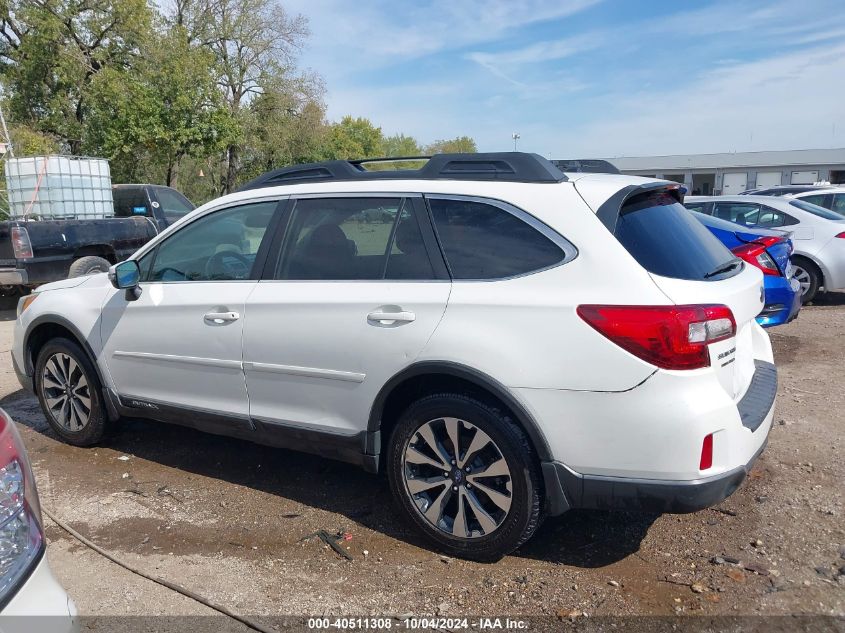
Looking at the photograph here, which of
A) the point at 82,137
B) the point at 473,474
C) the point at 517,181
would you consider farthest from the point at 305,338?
the point at 82,137

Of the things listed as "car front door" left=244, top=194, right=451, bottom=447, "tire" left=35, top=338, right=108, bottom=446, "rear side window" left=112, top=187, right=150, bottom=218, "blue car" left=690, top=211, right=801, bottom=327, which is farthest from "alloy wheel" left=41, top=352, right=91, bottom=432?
"rear side window" left=112, top=187, right=150, bottom=218

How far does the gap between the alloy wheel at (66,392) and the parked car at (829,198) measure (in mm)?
11433

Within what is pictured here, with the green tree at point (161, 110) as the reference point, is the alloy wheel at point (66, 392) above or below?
below

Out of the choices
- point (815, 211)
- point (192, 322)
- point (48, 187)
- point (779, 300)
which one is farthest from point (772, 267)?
point (48, 187)

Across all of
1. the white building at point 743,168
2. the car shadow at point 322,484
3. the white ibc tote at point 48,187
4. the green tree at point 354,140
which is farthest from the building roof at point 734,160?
the car shadow at point 322,484

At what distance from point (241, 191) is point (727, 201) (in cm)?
856

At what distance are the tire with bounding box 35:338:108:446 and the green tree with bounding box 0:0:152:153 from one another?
864 inches

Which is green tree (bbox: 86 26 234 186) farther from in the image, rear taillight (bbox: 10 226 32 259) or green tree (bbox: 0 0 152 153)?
rear taillight (bbox: 10 226 32 259)

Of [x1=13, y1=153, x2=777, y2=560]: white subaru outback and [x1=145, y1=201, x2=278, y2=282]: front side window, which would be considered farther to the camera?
[x1=145, y1=201, x2=278, y2=282]: front side window

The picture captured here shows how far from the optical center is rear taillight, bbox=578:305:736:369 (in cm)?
287

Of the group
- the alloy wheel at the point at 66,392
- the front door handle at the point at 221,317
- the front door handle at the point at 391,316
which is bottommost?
the alloy wheel at the point at 66,392

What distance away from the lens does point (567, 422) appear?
9.95 feet

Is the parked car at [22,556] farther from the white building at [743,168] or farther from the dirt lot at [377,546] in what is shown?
the white building at [743,168]

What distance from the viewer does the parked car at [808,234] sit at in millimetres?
9844
